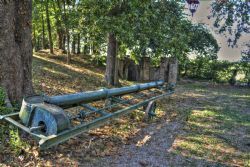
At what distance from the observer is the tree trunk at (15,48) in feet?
20.4

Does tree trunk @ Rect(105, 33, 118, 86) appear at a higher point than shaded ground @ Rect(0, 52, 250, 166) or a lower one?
higher

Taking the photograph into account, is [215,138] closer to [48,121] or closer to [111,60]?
[48,121]

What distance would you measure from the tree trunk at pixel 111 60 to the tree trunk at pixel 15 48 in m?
7.78

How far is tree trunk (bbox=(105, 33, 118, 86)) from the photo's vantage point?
14578mm

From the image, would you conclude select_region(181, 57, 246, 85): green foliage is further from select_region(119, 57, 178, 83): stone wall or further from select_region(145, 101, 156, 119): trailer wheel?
select_region(145, 101, 156, 119): trailer wheel

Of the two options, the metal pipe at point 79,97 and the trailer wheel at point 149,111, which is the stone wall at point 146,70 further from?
the metal pipe at point 79,97

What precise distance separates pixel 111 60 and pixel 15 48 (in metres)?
8.43

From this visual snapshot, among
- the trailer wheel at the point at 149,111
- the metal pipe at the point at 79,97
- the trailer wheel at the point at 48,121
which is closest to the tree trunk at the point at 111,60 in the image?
the trailer wheel at the point at 149,111

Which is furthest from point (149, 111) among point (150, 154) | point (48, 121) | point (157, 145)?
point (48, 121)

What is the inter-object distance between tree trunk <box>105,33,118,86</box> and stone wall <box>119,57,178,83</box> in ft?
17.4

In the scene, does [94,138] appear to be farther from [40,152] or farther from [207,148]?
[207,148]

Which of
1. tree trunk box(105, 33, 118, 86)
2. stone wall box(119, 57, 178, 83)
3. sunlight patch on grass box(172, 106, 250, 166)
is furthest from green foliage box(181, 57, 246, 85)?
sunlight patch on grass box(172, 106, 250, 166)

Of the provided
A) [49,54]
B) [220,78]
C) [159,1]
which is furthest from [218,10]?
[49,54]

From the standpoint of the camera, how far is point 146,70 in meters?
21.7
